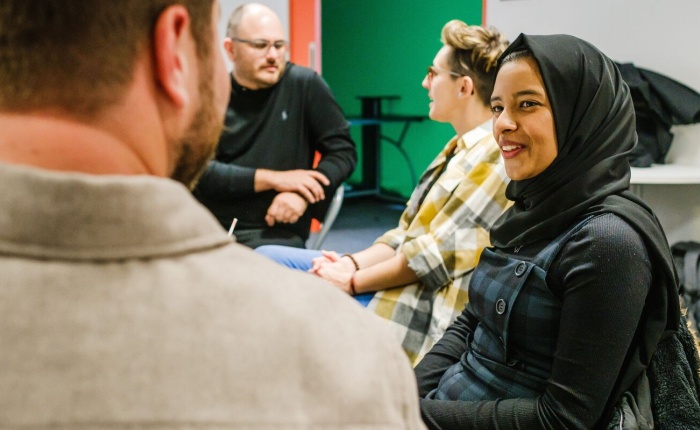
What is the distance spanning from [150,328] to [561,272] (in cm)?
94

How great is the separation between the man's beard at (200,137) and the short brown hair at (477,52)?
1615 millimetres

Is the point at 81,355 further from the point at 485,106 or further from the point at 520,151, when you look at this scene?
the point at 485,106

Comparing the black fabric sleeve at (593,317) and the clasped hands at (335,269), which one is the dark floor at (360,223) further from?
the black fabric sleeve at (593,317)

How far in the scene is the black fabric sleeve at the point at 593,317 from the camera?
114 cm

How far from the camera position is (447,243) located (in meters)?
1.84

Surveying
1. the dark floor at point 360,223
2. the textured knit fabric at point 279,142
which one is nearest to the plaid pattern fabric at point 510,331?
the textured knit fabric at point 279,142

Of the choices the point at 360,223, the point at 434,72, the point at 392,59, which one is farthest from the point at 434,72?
the point at 392,59

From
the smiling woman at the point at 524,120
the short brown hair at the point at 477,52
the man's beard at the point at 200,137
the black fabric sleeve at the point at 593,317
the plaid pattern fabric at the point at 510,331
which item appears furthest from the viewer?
the short brown hair at the point at 477,52

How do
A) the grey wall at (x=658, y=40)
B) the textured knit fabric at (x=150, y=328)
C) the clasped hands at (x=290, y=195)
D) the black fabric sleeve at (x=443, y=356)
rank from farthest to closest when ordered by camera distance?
the grey wall at (x=658, y=40) → the clasped hands at (x=290, y=195) → the black fabric sleeve at (x=443, y=356) → the textured knit fabric at (x=150, y=328)

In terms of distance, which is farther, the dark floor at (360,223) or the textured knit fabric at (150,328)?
the dark floor at (360,223)

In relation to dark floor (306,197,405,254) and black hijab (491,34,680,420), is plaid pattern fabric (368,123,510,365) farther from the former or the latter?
dark floor (306,197,405,254)

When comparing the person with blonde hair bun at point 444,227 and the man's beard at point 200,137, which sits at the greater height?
the man's beard at point 200,137

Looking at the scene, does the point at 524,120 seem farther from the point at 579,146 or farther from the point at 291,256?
the point at 291,256

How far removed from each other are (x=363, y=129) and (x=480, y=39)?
4.43m
